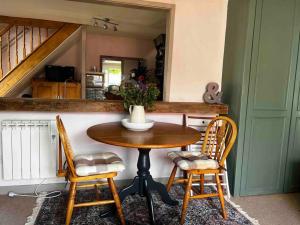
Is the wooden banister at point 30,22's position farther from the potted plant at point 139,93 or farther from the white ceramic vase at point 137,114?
the white ceramic vase at point 137,114

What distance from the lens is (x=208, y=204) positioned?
2.27 metres

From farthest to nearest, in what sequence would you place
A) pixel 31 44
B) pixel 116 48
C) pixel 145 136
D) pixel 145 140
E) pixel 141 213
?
1. pixel 116 48
2. pixel 31 44
3. pixel 141 213
4. pixel 145 136
5. pixel 145 140

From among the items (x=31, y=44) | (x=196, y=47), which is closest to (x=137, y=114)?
(x=196, y=47)

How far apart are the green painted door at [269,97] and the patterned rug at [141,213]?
0.50 m

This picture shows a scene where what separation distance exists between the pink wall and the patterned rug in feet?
15.2

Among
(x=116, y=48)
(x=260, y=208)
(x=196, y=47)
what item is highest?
(x=116, y=48)

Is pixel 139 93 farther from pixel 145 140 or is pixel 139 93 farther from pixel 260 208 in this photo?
pixel 260 208

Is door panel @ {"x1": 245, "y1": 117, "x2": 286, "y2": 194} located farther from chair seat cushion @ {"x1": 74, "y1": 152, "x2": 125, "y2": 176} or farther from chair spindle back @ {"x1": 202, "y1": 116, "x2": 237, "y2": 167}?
chair seat cushion @ {"x1": 74, "y1": 152, "x2": 125, "y2": 176}

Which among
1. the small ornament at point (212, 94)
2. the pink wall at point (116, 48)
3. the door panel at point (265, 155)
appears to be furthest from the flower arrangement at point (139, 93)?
the pink wall at point (116, 48)

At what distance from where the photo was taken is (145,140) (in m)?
1.66

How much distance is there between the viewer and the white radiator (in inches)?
87.9

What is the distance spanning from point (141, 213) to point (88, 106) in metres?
1.09

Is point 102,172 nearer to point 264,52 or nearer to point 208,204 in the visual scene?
point 208,204

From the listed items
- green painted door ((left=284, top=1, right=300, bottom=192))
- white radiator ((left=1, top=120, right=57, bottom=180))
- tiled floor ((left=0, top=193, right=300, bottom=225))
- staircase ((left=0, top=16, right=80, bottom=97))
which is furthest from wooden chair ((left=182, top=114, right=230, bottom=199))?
staircase ((left=0, top=16, right=80, bottom=97))
